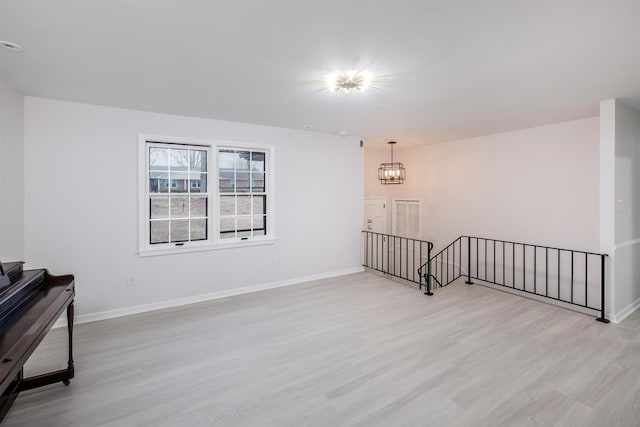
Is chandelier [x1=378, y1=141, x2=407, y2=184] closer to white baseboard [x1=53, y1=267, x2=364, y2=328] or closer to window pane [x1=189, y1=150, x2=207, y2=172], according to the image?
white baseboard [x1=53, y1=267, x2=364, y2=328]

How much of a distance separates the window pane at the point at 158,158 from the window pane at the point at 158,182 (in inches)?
3.3

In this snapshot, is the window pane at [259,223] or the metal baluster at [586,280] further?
the window pane at [259,223]

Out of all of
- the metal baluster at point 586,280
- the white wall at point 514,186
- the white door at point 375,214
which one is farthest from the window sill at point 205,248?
the metal baluster at point 586,280

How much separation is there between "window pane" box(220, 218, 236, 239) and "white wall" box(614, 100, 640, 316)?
16.6 ft

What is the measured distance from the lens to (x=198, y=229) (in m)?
4.52

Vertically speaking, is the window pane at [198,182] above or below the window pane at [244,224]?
above

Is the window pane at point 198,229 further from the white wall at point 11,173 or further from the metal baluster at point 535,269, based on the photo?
the metal baluster at point 535,269

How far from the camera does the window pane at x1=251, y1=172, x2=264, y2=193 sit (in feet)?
16.2

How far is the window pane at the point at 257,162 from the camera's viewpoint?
16.1ft

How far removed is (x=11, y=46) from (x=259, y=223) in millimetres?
3355

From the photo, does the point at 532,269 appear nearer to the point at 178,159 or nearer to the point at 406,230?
the point at 406,230

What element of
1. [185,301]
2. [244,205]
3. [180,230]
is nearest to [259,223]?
[244,205]

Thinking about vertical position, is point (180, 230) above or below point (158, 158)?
below

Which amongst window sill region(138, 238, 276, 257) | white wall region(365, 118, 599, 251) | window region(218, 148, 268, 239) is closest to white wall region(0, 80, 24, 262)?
window sill region(138, 238, 276, 257)
